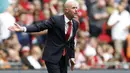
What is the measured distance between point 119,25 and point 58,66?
4.73 m

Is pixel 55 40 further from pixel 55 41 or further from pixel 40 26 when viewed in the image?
pixel 40 26

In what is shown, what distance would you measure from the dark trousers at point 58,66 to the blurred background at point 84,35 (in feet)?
9.67

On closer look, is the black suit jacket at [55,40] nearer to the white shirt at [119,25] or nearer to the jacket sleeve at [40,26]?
the jacket sleeve at [40,26]

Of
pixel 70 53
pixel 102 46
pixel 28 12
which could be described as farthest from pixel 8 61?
pixel 70 53

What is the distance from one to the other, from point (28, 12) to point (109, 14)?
197 centimetres

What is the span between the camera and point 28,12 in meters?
12.0

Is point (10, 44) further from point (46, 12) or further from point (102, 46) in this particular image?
point (102, 46)

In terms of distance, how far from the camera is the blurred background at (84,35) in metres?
11.3

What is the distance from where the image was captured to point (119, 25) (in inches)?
486

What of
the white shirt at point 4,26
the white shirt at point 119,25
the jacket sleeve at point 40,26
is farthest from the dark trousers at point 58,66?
the white shirt at point 119,25

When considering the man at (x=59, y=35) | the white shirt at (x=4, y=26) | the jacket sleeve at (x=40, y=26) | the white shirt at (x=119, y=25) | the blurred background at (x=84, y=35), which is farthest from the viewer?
the white shirt at (x=119, y=25)

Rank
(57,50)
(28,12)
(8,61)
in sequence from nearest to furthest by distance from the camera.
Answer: (57,50) < (8,61) < (28,12)

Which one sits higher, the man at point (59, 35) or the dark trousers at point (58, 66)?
the man at point (59, 35)

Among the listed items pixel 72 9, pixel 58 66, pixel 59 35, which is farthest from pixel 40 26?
pixel 58 66
